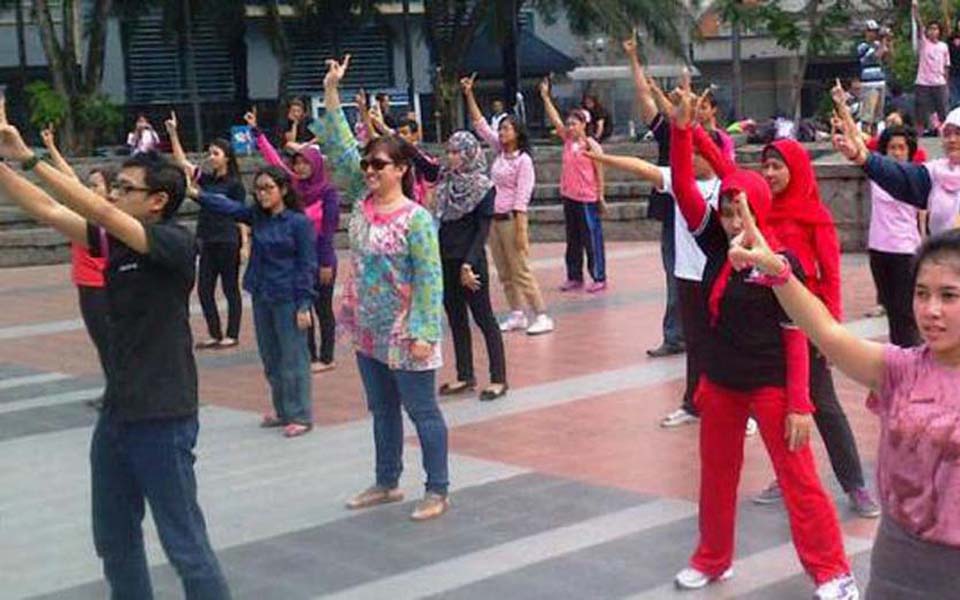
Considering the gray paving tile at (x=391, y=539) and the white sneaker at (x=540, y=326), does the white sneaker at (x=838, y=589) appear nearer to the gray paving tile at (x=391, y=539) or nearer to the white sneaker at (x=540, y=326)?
the gray paving tile at (x=391, y=539)

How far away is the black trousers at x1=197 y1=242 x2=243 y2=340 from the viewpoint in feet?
38.6

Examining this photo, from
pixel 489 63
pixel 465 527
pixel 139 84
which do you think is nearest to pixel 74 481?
pixel 465 527

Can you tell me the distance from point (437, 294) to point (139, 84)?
105 feet

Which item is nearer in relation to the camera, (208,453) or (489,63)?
(208,453)

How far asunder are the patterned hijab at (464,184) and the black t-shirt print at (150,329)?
462cm

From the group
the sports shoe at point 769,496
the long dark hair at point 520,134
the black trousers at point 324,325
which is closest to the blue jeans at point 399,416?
the sports shoe at point 769,496

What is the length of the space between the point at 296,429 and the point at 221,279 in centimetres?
352

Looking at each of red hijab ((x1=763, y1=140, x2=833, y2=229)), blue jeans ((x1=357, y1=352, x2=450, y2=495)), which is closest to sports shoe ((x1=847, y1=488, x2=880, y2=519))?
red hijab ((x1=763, y1=140, x2=833, y2=229))

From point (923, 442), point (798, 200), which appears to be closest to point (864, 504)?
point (798, 200)

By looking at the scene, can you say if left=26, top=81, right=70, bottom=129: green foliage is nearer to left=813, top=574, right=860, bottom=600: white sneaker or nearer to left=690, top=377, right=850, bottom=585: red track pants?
left=690, top=377, right=850, bottom=585: red track pants

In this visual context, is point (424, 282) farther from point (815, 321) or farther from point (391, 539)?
point (815, 321)

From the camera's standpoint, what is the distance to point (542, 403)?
30.6 ft

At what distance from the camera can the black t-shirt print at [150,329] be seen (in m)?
4.79

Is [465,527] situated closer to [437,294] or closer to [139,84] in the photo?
[437,294]
